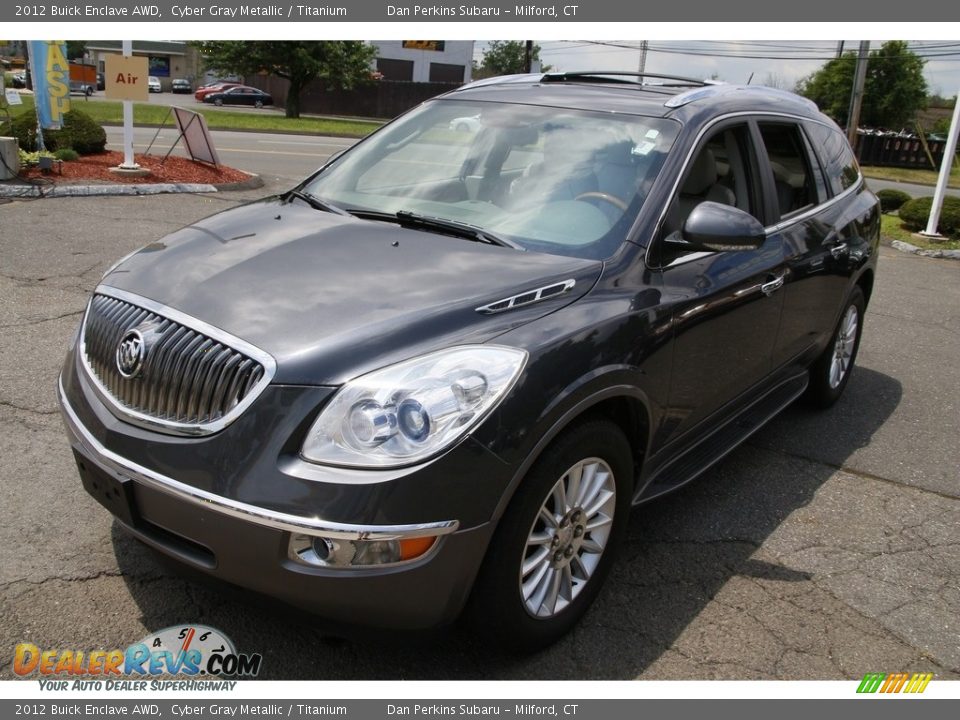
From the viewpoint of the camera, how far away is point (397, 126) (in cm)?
436

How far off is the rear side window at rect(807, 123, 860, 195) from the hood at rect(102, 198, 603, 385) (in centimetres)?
258

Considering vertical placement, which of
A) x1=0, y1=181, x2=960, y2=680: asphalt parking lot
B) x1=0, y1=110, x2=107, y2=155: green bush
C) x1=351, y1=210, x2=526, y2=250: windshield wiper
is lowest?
x1=0, y1=181, x2=960, y2=680: asphalt parking lot

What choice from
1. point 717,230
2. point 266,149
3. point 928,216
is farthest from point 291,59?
point 717,230

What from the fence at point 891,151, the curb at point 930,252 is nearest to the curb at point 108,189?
the curb at point 930,252

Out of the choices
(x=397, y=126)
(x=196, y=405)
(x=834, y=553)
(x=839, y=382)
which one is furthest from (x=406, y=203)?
(x=839, y=382)

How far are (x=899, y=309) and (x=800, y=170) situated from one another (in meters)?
4.97

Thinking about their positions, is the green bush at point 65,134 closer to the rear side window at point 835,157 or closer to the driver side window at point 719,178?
the rear side window at point 835,157

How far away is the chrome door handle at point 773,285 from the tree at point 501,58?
271ft

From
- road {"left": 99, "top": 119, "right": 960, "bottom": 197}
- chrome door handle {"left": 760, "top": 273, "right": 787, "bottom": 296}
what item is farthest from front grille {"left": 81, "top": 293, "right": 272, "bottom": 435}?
road {"left": 99, "top": 119, "right": 960, "bottom": 197}

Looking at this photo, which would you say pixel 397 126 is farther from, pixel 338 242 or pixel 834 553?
pixel 834 553

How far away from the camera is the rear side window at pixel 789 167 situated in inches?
168

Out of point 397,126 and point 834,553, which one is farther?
point 397,126

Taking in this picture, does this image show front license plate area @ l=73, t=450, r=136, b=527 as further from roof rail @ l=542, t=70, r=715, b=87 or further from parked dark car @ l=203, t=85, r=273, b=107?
parked dark car @ l=203, t=85, r=273, b=107

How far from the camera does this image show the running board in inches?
137
